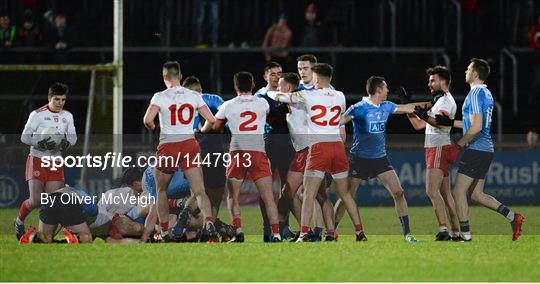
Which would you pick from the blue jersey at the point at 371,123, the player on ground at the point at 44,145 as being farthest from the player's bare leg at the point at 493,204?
the player on ground at the point at 44,145

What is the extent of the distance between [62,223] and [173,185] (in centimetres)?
146

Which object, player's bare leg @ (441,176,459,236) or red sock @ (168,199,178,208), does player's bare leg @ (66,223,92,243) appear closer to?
red sock @ (168,199,178,208)

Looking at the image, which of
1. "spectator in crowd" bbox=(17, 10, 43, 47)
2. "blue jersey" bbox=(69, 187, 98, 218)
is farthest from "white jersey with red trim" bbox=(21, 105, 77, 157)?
"spectator in crowd" bbox=(17, 10, 43, 47)

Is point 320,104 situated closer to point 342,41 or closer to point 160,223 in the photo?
point 160,223

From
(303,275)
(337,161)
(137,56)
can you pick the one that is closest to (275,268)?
(303,275)

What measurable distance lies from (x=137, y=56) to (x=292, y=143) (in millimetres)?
11632

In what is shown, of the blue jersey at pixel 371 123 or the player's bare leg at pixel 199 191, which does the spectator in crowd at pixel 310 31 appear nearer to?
the blue jersey at pixel 371 123

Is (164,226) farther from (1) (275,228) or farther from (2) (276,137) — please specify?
(2) (276,137)

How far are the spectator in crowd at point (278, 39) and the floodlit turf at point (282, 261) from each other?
10.5 metres

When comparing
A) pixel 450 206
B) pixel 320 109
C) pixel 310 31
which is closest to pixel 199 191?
pixel 320 109

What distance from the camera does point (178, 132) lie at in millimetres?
17500

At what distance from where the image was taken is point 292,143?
60.0 feet

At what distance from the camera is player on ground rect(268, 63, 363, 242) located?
17.6 meters

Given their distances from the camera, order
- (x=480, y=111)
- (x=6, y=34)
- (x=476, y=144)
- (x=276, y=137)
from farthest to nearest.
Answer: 1. (x=6, y=34)
2. (x=276, y=137)
3. (x=476, y=144)
4. (x=480, y=111)
